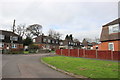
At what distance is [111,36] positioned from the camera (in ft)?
79.8

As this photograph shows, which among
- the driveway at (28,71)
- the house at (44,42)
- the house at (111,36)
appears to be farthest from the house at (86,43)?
the driveway at (28,71)

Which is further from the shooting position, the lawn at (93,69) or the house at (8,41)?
the house at (8,41)

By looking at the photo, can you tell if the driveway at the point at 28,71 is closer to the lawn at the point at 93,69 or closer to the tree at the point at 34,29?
the lawn at the point at 93,69

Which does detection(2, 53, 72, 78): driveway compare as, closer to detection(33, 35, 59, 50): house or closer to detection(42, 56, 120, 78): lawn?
detection(42, 56, 120, 78): lawn

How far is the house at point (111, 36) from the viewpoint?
2302 centimetres

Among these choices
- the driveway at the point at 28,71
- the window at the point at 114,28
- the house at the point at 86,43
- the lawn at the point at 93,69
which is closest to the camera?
the lawn at the point at 93,69

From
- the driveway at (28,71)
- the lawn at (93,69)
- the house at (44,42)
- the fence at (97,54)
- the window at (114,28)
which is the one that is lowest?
the driveway at (28,71)

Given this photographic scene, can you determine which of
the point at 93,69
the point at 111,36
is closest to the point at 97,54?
the point at 111,36

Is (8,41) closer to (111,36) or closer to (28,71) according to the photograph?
(111,36)

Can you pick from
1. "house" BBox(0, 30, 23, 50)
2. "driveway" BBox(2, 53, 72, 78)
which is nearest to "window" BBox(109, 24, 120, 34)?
"driveway" BBox(2, 53, 72, 78)

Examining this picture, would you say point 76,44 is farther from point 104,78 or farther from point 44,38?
point 104,78

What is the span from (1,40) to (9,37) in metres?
3.48

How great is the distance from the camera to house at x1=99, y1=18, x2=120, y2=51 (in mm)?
23016

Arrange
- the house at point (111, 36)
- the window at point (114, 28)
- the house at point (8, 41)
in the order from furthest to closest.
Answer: the house at point (8, 41) → the window at point (114, 28) → the house at point (111, 36)
